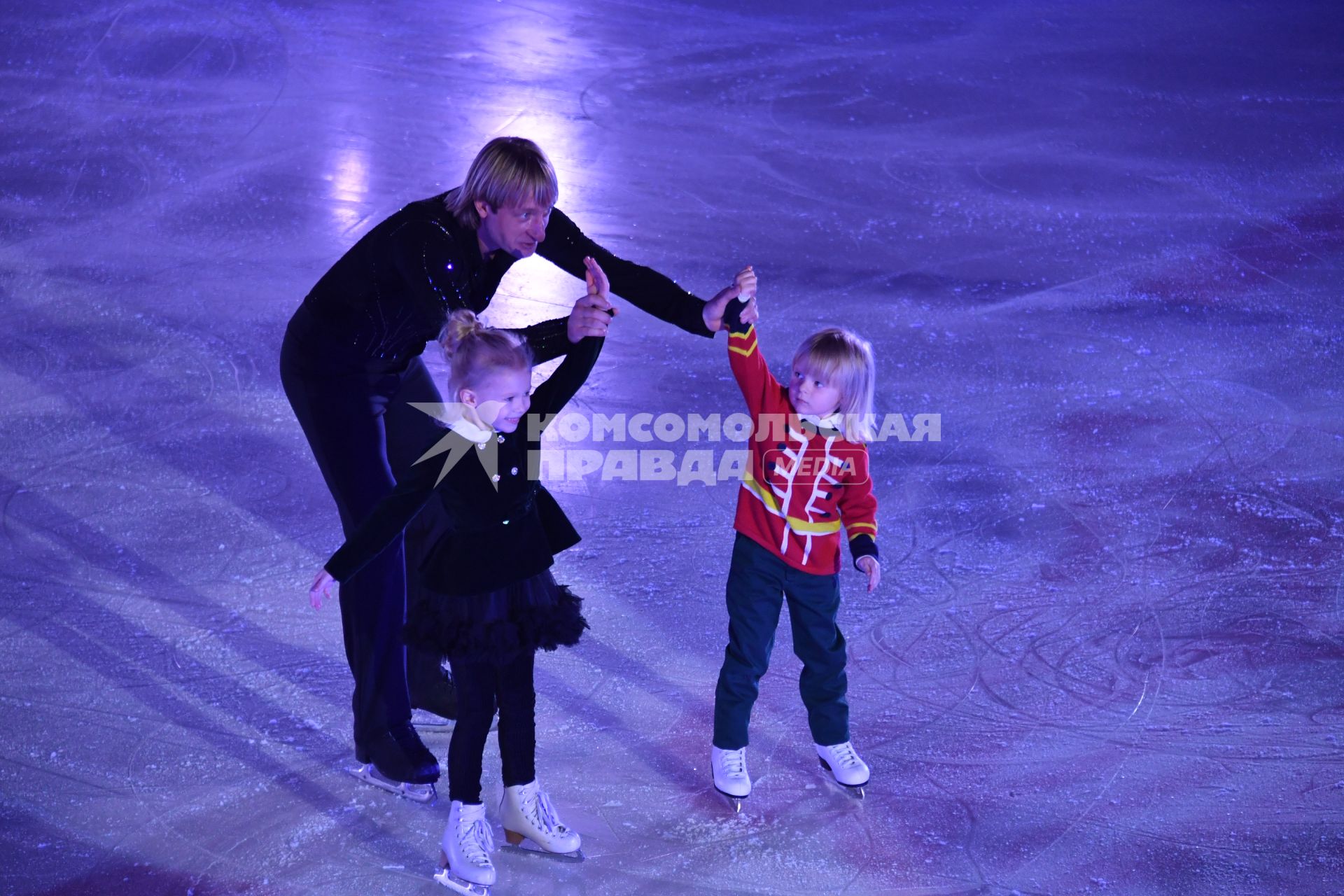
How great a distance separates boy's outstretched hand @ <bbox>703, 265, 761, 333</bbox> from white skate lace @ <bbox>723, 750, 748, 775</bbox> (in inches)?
41.7

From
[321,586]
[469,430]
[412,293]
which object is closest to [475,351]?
[469,430]

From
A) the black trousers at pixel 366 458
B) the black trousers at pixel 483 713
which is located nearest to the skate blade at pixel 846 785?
the black trousers at pixel 483 713

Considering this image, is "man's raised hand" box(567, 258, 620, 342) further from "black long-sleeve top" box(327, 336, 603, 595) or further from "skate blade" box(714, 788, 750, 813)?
"skate blade" box(714, 788, 750, 813)

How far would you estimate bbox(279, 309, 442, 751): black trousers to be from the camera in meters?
3.04

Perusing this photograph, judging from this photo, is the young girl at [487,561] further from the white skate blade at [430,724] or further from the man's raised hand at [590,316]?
the white skate blade at [430,724]

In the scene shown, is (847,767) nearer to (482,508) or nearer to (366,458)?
(482,508)

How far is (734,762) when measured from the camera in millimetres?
3178

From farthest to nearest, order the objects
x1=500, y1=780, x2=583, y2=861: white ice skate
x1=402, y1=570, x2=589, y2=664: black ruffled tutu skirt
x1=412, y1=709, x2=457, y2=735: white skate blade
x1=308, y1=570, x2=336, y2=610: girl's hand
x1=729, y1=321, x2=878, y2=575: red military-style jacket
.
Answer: x1=412, y1=709, x2=457, y2=735: white skate blade
x1=729, y1=321, x2=878, y2=575: red military-style jacket
x1=500, y1=780, x2=583, y2=861: white ice skate
x1=402, y1=570, x2=589, y2=664: black ruffled tutu skirt
x1=308, y1=570, x2=336, y2=610: girl's hand

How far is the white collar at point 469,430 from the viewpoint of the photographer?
2754 millimetres

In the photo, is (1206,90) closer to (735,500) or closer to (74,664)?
(735,500)

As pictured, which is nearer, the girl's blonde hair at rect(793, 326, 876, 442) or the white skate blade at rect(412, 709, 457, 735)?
the girl's blonde hair at rect(793, 326, 876, 442)

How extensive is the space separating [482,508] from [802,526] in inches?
30.3

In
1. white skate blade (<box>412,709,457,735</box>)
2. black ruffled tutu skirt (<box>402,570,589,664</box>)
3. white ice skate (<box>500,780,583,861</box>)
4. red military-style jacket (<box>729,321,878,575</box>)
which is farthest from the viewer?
white skate blade (<box>412,709,457,735</box>)

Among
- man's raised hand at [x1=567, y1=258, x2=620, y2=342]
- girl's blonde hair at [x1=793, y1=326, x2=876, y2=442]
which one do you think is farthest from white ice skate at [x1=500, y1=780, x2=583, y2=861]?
girl's blonde hair at [x1=793, y1=326, x2=876, y2=442]
